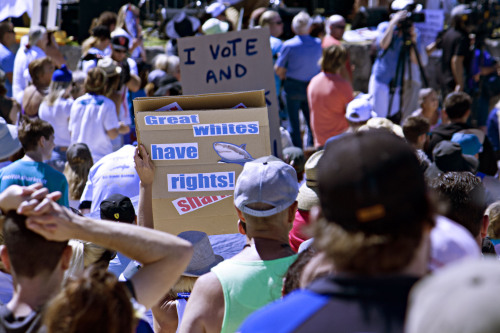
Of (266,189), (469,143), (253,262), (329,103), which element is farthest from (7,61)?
(253,262)

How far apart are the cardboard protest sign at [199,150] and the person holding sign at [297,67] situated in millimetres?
5298

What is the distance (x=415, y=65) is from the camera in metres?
8.69

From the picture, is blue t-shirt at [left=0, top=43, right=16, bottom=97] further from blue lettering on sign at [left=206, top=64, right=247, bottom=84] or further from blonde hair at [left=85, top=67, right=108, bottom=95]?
blue lettering on sign at [left=206, top=64, right=247, bottom=84]

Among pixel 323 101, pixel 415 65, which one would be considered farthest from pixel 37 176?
pixel 415 65

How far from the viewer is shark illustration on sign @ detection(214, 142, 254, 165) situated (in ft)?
11.0

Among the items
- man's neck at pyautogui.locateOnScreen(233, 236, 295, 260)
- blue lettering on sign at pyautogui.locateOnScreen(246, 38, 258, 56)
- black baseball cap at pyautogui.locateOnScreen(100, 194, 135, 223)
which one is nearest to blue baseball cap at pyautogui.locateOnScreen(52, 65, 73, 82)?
blue lettering on sign at pyautogui.locateOnScreen(246, 38, 258, 56)

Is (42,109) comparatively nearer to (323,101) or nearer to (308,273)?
(323,101)

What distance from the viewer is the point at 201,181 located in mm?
3357

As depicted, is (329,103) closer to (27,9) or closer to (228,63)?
(228,63)

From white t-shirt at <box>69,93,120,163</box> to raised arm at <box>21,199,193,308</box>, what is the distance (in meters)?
4.54

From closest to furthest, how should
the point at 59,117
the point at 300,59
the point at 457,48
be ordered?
the point at 59,117 → the point at 300,59 → the point at 457,48

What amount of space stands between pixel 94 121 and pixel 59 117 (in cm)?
84

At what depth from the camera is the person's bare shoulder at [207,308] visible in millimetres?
2250

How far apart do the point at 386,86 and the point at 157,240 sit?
22.9 feet
